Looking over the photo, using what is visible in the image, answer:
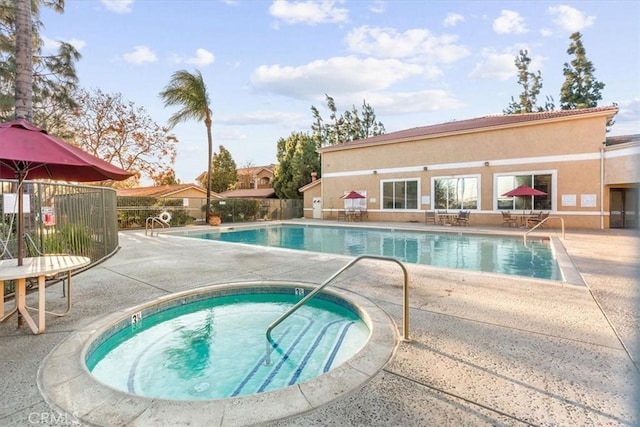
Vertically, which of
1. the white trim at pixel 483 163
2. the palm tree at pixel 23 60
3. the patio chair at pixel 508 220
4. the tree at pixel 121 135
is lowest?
the patio chair at pixel 508 220

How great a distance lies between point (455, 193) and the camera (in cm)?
1886

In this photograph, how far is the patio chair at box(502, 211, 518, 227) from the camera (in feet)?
54.3

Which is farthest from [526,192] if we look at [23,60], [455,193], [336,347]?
[23,60]

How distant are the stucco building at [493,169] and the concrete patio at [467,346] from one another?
32.1 feet

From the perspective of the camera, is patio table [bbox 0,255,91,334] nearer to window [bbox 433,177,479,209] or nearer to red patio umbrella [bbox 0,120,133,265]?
red patio umbrella [bbox 0,120,133,265]

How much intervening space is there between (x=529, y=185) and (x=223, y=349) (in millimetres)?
16997

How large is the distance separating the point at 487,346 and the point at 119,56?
1857 cm

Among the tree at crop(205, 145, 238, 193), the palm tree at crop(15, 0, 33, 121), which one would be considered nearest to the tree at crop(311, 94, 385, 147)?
the tree at crop(205, 145, 238, 193)

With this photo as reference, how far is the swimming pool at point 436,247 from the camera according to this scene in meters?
8.57

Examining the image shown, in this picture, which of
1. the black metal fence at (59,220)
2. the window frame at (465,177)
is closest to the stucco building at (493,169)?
the window frame at (465,177)

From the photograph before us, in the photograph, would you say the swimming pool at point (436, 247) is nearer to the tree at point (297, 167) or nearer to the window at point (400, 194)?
the window at point (400, 194)

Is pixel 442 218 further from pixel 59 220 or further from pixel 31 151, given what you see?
pixel 31 151

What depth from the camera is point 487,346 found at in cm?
346

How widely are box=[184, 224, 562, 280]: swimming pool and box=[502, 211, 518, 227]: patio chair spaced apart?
372 cm
